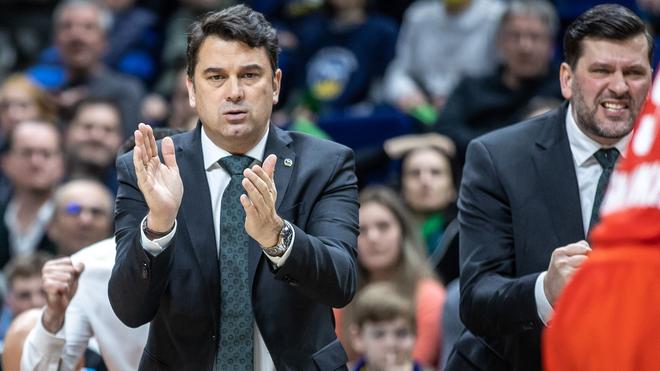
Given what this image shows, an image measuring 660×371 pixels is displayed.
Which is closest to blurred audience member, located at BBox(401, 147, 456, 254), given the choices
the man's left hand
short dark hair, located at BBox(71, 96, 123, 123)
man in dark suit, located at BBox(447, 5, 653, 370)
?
short dark hair, located at BBox(71, 96, 123, 123)

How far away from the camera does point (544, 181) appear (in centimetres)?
438

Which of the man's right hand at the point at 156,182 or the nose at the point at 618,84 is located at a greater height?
the nose at the point at 618,84

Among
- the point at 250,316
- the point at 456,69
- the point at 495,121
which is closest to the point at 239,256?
the point at 250,316

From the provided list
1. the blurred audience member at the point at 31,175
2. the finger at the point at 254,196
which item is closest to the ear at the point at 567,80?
the finger at the point at 254,196

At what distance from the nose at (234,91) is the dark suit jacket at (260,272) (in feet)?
0.81

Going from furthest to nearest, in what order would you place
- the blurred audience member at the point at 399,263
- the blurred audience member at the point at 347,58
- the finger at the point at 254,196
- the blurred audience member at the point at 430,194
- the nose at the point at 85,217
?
the blurred audience member at the point at 347,58 → the blurred audience member at the point at 430,194 → the nose at the point at 85,217 → the blurred audience member at the point at 399,263 → the finger at the point at 254,196

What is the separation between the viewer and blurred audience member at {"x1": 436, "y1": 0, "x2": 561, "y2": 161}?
8.47m

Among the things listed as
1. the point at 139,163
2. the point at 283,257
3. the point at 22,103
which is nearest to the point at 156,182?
the point at 139,163

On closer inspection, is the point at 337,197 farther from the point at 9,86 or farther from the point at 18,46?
the point at 18,46

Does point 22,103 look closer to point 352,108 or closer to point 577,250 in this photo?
point 352,108

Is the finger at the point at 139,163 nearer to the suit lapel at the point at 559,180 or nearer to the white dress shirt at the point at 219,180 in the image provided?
the white dress shirt at the point at 219,180

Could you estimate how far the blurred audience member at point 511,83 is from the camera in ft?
27.8

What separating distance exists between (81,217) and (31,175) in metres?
1.40

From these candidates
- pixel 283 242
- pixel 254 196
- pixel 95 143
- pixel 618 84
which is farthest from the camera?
pixel 95 143
